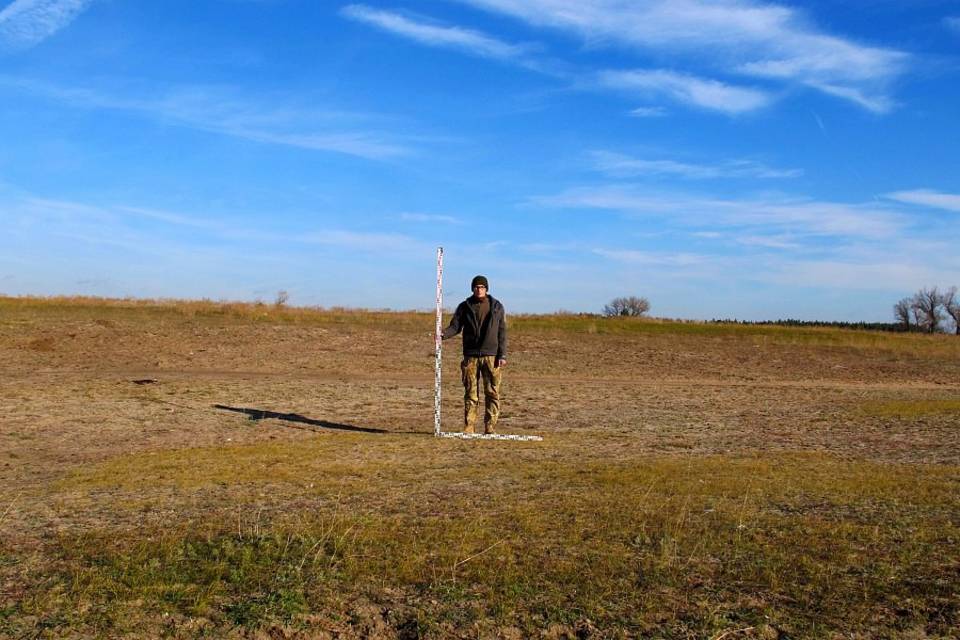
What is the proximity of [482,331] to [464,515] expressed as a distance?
6.61 m

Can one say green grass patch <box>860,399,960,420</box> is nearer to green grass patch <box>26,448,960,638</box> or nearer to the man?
the man

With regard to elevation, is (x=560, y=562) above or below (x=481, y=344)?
below

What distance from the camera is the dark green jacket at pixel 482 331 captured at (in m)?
14.1

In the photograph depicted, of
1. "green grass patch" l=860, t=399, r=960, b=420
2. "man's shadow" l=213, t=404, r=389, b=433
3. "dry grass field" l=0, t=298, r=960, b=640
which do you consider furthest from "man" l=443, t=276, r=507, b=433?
"green grass patch" l=860, t=399, r=960, b=420

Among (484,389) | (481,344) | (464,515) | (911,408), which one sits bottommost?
(464,515)

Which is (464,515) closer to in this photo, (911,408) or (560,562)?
(560,562)

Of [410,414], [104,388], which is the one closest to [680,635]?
[410,414]

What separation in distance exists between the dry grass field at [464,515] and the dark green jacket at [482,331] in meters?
1.59

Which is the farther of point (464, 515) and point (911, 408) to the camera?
point (911, 408)

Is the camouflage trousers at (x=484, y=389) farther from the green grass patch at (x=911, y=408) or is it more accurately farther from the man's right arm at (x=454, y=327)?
the green grass patch at (x=911, y=408)

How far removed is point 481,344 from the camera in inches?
556

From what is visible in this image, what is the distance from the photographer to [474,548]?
6.54 meters

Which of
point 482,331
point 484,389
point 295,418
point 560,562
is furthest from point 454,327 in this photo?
point 560,562

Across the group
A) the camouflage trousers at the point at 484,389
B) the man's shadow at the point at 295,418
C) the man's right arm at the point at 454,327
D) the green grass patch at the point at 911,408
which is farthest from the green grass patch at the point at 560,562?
the green grass patch at the point at 911,408
